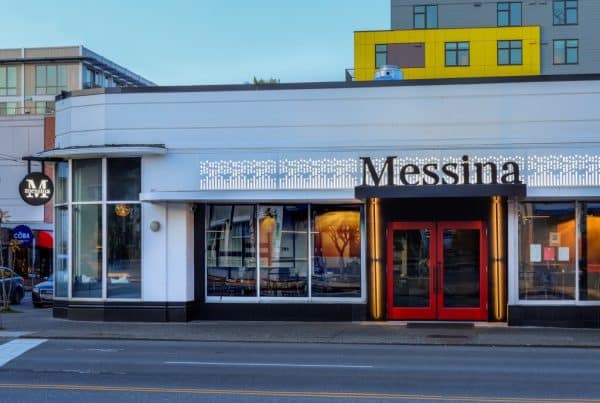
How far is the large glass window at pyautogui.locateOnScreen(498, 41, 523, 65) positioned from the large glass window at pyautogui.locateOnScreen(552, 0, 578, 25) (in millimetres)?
4044

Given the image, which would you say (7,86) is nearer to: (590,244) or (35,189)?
(35,189)

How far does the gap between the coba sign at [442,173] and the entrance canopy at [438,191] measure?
690mm

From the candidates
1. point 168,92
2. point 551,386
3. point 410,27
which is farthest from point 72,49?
point 551,386

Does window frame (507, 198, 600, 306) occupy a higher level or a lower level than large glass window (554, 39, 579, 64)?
lower

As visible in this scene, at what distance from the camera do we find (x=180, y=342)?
683 inches

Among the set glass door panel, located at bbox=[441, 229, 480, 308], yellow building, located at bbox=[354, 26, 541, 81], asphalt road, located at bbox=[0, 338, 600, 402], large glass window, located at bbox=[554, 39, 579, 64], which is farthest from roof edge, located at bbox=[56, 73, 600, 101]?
large glass window, located at bbox=[554, 39, 579, 64]

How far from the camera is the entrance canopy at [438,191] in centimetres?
1855

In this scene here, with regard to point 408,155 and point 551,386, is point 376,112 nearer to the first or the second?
point 408,155

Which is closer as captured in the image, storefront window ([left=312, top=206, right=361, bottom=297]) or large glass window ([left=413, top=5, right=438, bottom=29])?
storefront window ([left=312, top=206, right=361, bottom=297])

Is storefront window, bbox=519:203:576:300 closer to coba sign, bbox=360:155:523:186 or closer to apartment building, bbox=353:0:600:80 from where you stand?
coba sign, bbox=360:155:523:186

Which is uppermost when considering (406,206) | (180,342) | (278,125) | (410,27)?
(410,27)

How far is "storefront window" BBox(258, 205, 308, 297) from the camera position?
68.6 feet

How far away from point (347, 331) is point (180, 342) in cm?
366

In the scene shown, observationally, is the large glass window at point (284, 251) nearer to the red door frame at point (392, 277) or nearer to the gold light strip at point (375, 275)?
the gold light strip at point (375, 275)
